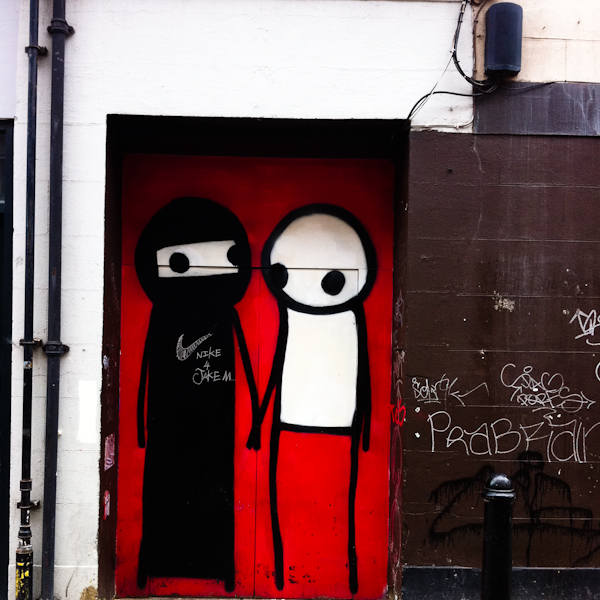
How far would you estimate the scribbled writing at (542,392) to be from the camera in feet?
12.3

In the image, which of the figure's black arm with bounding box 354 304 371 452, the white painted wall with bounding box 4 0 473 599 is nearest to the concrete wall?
the white painted wall with bounding box 4 0 473 599

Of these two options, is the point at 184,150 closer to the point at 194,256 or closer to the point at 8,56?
the point at 194,256

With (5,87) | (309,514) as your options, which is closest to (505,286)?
(309,514)

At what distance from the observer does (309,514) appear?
4.20 metres

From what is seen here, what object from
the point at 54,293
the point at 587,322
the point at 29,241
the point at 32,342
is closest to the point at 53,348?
the point at 32,342

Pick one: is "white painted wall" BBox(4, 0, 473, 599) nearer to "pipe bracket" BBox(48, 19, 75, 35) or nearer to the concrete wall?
"pipe bracket" BBox(48, 19, 75, 35)

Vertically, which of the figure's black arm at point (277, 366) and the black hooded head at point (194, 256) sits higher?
the black hooded head at point (194, 256)

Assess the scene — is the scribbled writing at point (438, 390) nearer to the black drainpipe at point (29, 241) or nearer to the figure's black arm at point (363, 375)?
the figure's black arm at point (363, 375)

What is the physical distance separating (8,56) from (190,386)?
8.18 feet

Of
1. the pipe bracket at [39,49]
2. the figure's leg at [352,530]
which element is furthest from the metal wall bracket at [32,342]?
the figure's leg at [352,530]

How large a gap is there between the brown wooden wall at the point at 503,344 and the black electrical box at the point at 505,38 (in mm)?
441

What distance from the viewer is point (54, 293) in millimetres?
3656

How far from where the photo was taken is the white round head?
4.25 meters

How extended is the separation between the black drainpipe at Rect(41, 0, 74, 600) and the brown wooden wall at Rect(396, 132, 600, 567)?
222cm
